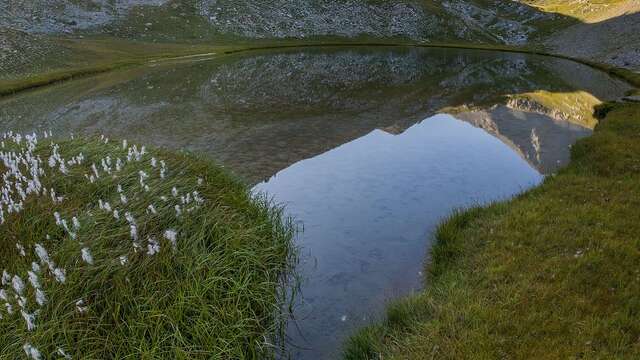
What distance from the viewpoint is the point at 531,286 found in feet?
35.7

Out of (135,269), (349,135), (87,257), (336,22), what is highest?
(87,257)

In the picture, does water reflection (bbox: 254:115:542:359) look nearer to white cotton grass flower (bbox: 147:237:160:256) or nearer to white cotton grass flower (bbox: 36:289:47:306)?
white cotton grass flower (bbox: 147:237:160:256)

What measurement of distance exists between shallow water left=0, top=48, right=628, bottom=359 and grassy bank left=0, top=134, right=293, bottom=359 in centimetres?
170

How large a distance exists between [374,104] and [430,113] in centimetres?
668

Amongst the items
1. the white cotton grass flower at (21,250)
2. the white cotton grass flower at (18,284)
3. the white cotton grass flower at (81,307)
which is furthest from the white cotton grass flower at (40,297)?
the white cotton grass flower at (21,250)

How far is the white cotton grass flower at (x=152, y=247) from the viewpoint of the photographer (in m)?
10.6

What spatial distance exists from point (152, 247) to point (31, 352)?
3.42 meters

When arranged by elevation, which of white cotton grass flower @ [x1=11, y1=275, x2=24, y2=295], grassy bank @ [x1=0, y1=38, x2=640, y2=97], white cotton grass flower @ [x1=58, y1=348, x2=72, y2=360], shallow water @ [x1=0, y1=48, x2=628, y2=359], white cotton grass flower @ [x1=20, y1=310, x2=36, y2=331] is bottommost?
grassy bank @ [x1=0, y1=38, x2=640, y2=97]

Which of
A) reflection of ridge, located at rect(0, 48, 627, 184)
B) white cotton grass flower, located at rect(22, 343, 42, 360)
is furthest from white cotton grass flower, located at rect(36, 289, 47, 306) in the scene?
reflection of ridge, located at rect(0, 48, 627, 184)

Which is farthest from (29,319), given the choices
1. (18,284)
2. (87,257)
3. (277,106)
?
(277,106)

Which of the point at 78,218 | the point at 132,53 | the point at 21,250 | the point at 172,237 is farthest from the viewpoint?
the point at 132,53

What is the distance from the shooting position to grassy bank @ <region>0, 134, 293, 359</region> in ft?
30.3

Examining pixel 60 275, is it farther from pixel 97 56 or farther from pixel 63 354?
pixel 97 56

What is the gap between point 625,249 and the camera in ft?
40.3
